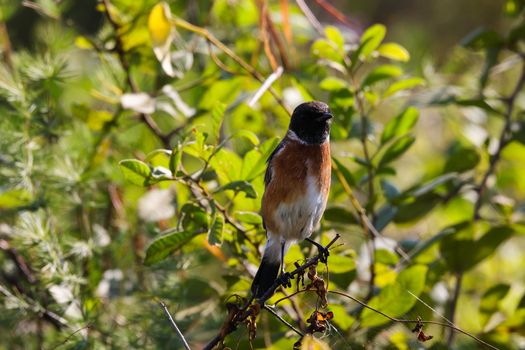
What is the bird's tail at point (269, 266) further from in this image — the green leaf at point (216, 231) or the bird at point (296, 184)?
the green leaf at point (216, 231)

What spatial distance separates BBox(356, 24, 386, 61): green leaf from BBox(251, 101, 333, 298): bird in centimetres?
26

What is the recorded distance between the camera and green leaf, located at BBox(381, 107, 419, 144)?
286 cm

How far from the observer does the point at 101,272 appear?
297 cm

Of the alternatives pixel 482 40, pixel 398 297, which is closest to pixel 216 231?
pixel 398 297

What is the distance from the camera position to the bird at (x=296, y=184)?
2.58 m

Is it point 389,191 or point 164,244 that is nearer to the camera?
point 164,244

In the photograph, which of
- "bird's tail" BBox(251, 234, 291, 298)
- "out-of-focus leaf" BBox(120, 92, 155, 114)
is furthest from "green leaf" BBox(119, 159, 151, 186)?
"out-of-focus leaf" BBox(120, 92, 155, 114)

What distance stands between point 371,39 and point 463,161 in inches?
25.4

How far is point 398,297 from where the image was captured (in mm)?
2521

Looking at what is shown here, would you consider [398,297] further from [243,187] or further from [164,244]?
[164,244]

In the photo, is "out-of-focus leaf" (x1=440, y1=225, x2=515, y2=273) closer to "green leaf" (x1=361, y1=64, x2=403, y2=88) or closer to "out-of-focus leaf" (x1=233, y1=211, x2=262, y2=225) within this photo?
"green leaf" (x1=361, y1=64, x2=403, y2=88)

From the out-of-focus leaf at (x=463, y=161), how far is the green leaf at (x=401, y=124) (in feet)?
1.10

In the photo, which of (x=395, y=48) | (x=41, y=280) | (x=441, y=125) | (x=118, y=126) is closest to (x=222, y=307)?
(x=41, y=280)

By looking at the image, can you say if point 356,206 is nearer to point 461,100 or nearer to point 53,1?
point 461,100
